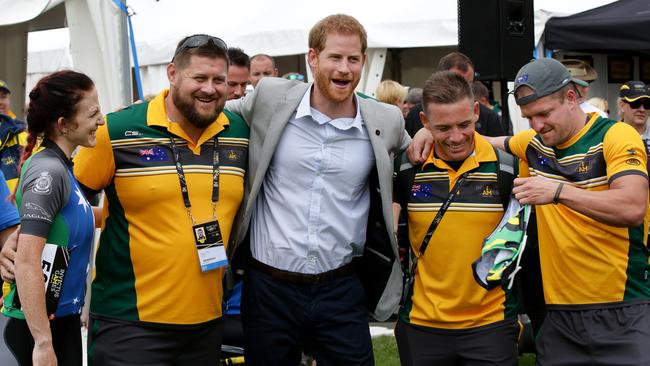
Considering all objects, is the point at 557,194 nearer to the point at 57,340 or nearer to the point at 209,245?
the point at 209,245

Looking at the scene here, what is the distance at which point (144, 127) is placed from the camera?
13.5 ft

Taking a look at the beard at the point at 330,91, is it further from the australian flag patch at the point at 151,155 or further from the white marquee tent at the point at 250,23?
the white marquee tent at the point at 250,23

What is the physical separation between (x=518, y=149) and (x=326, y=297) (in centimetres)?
125

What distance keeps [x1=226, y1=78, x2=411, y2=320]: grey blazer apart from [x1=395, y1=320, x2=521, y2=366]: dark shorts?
31 centimetres

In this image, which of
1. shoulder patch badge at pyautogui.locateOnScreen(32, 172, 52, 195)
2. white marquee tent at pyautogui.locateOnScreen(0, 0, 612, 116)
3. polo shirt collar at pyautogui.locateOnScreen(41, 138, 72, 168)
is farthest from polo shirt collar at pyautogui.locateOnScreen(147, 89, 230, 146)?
white marquee tent at pyautogui.locateOnScreen(0, 0, 612, 116)

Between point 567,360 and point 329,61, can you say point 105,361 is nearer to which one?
point 329,61

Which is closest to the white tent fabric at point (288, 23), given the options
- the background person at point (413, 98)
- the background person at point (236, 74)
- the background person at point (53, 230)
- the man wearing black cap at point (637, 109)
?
the background person at point (413, 98)

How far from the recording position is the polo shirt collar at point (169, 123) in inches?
163

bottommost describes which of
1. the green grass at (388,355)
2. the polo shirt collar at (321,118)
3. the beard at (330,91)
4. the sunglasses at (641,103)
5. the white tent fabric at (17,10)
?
the green grass at (388,355)

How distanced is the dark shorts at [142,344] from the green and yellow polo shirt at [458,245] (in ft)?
3.63

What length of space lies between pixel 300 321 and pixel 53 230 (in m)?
1.34

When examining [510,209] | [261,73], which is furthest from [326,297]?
[261,73]

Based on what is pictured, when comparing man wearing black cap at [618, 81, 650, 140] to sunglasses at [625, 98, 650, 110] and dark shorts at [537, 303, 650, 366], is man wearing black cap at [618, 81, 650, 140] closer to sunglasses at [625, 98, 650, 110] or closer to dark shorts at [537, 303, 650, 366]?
sunglasses at [625, 98, 650, 110]

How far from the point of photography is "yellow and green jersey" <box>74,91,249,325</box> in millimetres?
4039
